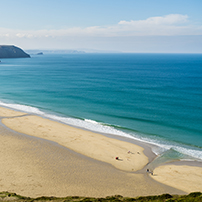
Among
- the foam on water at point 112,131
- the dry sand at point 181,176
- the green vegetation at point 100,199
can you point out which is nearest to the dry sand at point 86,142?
the foam on water at point 112,131

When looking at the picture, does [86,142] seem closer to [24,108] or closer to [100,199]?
[100,199]

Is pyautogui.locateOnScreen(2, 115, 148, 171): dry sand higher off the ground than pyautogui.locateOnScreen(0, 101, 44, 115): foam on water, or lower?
lower

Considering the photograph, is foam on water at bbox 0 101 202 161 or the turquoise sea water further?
the turquoise sea water

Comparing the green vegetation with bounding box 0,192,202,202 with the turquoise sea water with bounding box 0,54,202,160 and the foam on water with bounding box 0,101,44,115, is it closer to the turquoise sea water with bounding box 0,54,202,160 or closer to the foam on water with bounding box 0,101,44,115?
the turquoise sea water with bounding box 0,54,202,160

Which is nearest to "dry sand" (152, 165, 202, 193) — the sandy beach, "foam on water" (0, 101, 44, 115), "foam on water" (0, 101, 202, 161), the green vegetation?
the sandy beach

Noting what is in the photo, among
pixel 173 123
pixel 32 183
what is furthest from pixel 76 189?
pixel 173 123

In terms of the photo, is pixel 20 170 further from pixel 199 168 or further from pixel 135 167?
pixel 199 168

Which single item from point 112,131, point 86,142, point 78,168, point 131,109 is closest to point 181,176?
point 78,168
